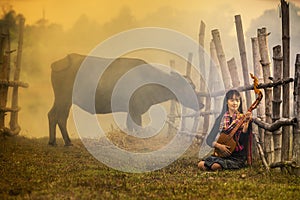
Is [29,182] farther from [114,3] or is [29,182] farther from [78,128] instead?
[114,3]

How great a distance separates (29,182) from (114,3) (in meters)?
1.53

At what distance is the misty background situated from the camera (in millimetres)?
3234

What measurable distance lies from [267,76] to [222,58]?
545 millimetres

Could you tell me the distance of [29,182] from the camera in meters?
2.73

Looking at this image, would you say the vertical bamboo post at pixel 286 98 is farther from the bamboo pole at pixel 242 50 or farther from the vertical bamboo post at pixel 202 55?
the vertical bamboo post at pixel 202 55

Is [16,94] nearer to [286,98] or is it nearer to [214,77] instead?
[214,77]

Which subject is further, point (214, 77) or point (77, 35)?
point (214, 77)

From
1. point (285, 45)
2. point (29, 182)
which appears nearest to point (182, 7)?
point (285, 45)

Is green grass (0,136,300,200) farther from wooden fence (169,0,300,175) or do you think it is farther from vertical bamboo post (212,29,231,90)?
vertical bamboo post (212,29,231,90)

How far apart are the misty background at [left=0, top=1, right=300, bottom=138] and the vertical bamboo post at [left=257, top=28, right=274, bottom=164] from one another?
18cm

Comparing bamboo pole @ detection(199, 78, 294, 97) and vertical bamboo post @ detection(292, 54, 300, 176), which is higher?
bamboo pole @ detection(199, 78, 294, 97)

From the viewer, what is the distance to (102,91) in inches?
143

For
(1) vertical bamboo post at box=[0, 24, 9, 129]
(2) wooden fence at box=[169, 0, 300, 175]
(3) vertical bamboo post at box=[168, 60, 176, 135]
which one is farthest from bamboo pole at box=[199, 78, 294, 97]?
(1) vertical bamboo post at box=[0, 24, 9, 129]

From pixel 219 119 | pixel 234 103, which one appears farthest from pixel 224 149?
pixel 234 103
